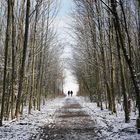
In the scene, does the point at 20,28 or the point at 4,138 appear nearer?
the point at 4,138

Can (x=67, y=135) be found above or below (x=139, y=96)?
below

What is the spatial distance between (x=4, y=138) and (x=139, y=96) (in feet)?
14.8

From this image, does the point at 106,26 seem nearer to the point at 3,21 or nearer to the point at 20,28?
the point at 20,28

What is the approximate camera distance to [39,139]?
32.0ft

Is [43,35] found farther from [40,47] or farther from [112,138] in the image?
[112,138]

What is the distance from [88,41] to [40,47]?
15.4 feet

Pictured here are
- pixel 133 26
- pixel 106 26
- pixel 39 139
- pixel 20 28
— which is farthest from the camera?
pixel 133 26

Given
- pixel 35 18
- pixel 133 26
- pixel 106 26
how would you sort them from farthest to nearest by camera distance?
pixel 133 26
pixel 35 18
pixel 106 26

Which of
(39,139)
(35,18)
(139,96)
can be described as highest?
(35,18)

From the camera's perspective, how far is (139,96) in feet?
33.9

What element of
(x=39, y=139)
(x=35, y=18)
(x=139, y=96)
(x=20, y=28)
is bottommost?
(x=39, y=139)

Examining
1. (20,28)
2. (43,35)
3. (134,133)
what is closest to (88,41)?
(43,35)

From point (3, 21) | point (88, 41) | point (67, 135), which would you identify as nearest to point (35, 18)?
point (3, 21)

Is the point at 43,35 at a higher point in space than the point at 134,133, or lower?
higher
